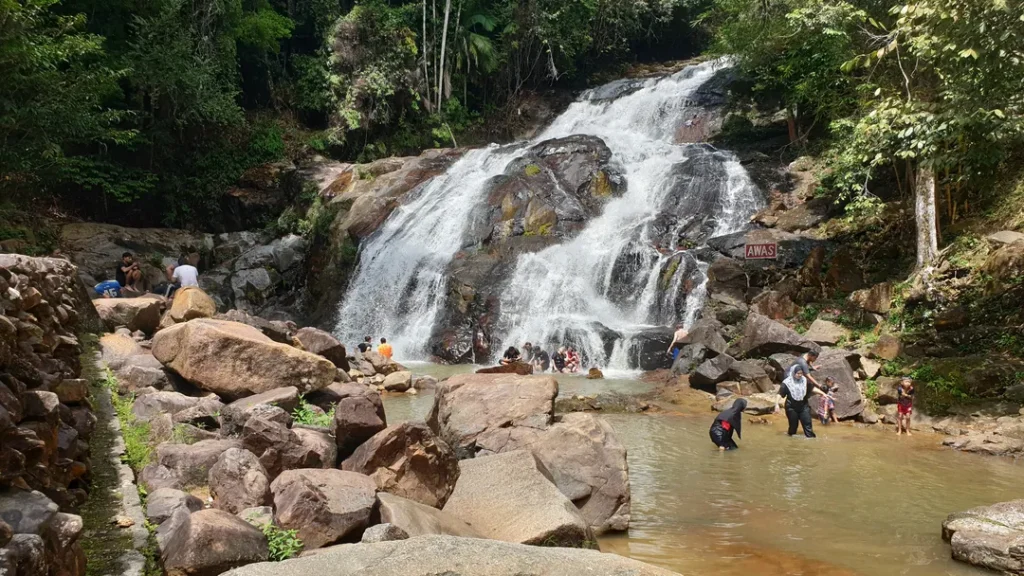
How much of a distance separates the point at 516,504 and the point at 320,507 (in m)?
1.66

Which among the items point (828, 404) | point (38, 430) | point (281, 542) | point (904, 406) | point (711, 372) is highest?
point (38, 430)

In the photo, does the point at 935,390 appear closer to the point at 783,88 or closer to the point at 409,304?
the point at 409,304

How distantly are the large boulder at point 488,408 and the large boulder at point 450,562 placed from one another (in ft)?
13.2

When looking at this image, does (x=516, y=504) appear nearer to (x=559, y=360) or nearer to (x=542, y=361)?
(x=559, y=360)

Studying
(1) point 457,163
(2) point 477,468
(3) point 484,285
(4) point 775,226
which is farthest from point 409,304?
(2) point 477,468

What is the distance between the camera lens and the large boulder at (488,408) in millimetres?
8008

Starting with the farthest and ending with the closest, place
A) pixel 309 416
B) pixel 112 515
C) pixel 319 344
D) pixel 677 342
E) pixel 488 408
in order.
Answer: pixel 677 342
pixel 319 344
pixel 488 408
pixel 309 416
pixel 112 515

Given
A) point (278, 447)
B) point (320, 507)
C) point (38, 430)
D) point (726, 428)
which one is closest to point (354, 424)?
point (278, 447)

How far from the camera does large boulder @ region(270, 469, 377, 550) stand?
496 centimetres

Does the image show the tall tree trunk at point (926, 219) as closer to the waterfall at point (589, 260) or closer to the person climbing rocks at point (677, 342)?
the person climbing rocks at point (677, 342)

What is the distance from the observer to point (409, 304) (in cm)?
2184

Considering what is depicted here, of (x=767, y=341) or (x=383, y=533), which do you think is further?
(x=767, y=341)

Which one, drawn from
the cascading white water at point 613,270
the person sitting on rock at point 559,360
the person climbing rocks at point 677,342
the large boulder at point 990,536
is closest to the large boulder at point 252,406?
the large boulder at point 990,536

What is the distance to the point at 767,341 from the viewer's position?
15.3 meters
